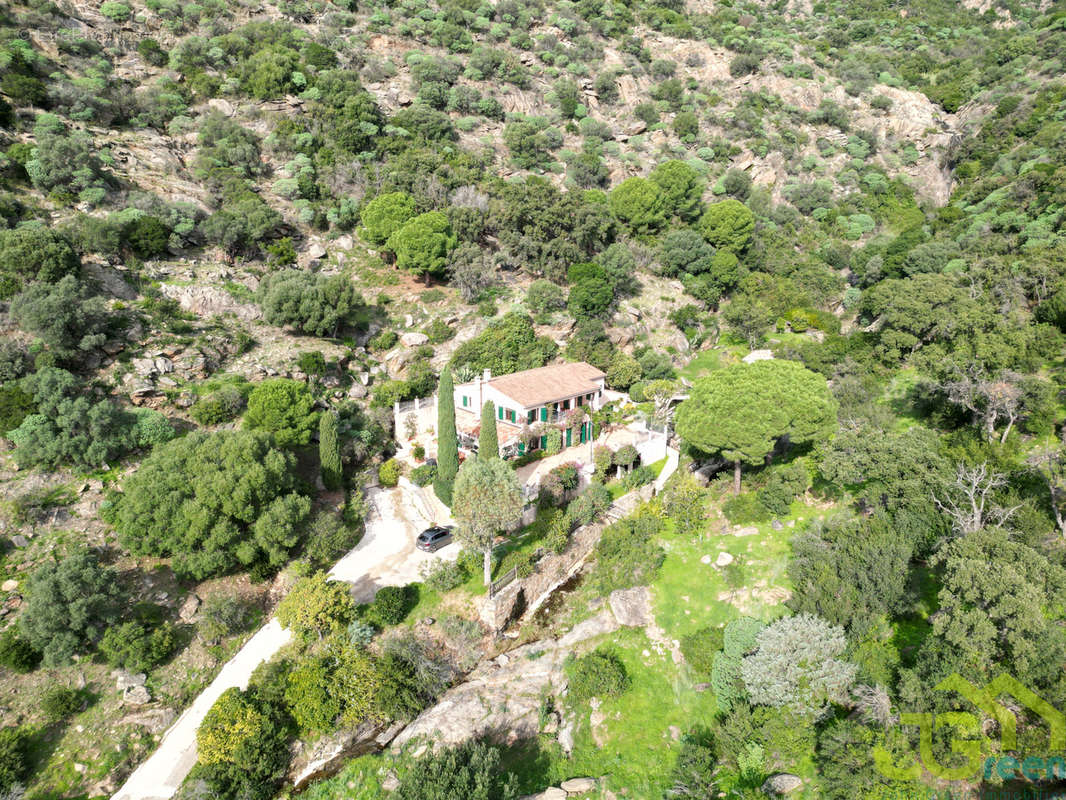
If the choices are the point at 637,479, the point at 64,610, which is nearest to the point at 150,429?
the point at 64,610

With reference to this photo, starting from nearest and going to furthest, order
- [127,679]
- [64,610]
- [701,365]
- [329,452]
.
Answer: [64,610]
[127,679]
[329,452]
[701,365]

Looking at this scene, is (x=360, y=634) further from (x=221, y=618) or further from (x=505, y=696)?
(x=505, y=696)

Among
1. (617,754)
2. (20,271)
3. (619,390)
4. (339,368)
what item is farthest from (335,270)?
(617,754)

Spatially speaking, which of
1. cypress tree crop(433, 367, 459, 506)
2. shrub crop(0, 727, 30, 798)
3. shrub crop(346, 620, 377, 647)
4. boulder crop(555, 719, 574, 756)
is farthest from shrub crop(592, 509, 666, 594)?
shrub crop(0, 727, 30, 798)

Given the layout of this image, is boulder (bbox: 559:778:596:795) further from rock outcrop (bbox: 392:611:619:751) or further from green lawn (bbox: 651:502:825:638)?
green lawn (bbox: 651:502:825:638)

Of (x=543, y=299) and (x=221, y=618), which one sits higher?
(x=543, y=299)

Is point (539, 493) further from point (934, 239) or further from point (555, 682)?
point (934, 239)

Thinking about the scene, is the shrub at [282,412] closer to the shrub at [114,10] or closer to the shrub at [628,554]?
the shrub at [628,554]
